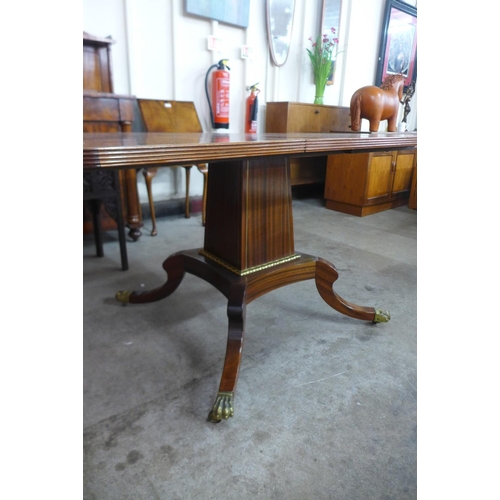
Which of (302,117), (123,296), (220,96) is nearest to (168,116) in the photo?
(220,96)

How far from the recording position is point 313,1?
375cm

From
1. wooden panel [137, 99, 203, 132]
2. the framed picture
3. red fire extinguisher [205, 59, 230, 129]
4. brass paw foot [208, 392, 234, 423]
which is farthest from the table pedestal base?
the framed picture

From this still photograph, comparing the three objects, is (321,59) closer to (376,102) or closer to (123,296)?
(376,102)

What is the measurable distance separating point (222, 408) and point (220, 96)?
2645mm

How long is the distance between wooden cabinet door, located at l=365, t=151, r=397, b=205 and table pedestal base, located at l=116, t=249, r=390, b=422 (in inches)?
85.8

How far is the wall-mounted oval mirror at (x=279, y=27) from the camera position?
341 centimetres

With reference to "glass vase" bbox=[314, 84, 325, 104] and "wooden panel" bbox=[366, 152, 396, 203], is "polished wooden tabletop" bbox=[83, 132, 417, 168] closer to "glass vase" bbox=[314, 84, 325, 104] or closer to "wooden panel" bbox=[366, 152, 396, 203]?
"wooden panel" bbox=[366, 152, 396, 203]

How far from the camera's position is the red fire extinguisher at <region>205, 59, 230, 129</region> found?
304 cm

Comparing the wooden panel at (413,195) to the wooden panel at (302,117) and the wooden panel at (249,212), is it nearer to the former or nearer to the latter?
the wooden panel at (302,117)

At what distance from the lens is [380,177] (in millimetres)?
3607

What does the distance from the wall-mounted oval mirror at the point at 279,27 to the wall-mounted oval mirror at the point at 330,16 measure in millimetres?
439
